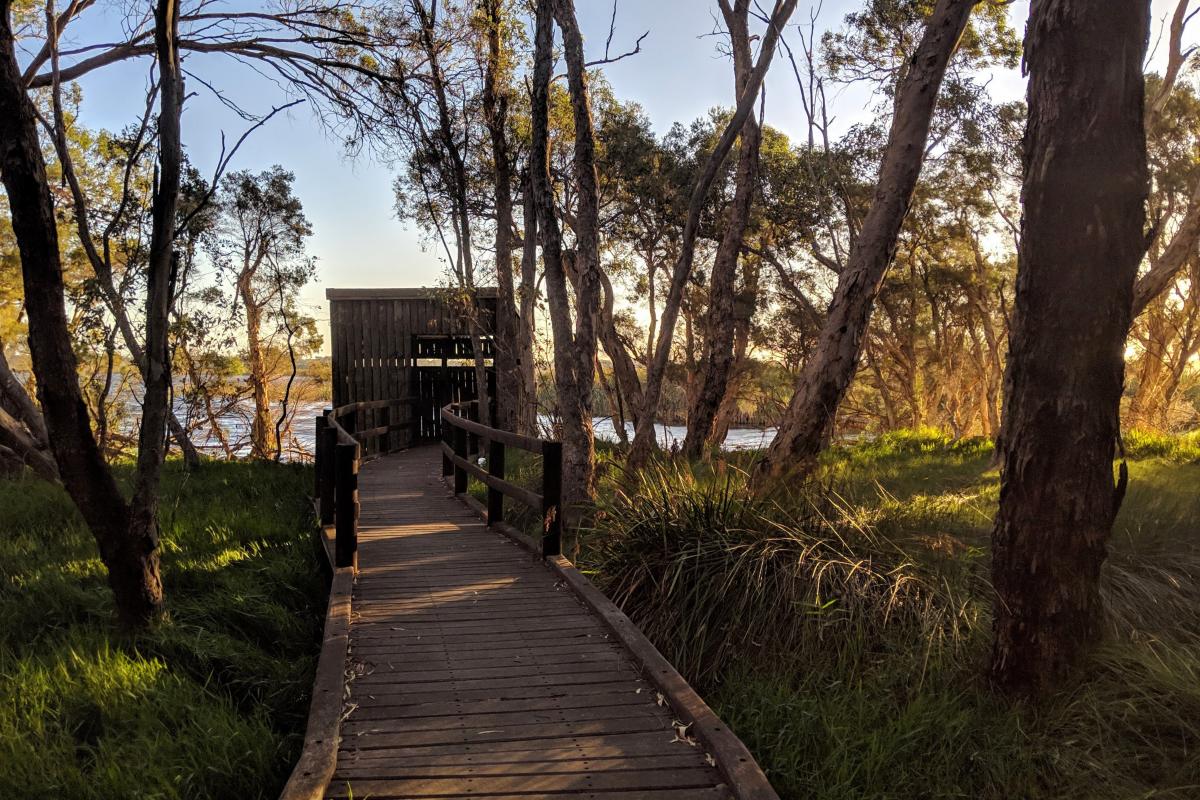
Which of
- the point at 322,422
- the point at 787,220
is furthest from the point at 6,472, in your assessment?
the point at 787,220

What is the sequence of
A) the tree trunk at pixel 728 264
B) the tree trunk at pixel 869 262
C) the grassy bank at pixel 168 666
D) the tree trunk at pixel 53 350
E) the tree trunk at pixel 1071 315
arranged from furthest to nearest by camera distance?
the tree trunk at pixel 728 264, the tree trunk at pixel 869 262, the tree trunk at pixel 53 350, the tree trunk at pixel 1071 315, the grassy bank at pixel 168 666

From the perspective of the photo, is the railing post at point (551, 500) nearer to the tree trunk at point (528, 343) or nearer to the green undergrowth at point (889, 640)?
the green undergrowth at point (889, 640)

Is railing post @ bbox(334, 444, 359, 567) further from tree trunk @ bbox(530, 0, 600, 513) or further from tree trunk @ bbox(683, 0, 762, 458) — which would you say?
tree trunk @ bbox(683, 0, 762, 458)

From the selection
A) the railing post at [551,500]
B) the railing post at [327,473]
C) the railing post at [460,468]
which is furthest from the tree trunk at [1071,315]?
the railing post at [460,468]

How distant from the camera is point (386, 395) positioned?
15.6 m

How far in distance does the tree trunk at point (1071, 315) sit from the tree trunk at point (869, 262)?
3.23m

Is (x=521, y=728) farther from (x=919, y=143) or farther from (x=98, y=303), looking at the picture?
(x=98, y=303)

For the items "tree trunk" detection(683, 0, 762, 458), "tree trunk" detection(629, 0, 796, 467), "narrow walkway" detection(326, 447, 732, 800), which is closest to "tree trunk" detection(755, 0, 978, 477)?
"tree trunk" detection(629, 0, 796, 467)

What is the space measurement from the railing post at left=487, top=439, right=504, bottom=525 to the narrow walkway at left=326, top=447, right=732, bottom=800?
1.15m

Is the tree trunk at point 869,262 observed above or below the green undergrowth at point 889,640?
above

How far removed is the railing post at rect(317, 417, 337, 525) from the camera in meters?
6.93

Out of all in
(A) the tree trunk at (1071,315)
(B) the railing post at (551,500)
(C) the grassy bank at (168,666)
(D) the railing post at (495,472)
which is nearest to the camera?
(C) the grassy bank at (168,666)

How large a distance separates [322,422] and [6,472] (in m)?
4.83

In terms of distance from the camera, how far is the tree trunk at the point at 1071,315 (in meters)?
3.44
